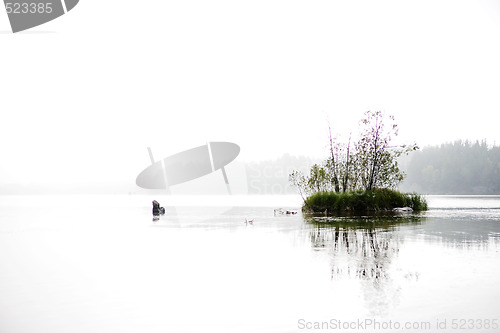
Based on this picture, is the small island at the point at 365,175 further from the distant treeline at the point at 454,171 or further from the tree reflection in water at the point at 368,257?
the distant treeline at the point at 454,171

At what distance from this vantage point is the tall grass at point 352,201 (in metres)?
31.1

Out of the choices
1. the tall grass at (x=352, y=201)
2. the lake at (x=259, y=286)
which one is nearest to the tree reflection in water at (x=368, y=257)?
the lake at (x=259, y=286)

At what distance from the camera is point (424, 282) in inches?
327

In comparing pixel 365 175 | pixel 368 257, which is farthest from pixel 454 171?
pixel 368 257

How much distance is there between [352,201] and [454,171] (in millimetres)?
142643

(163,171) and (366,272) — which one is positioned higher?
(163,171)

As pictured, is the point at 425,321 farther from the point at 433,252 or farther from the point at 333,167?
the point at 333,167

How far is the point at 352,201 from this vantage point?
3116cm

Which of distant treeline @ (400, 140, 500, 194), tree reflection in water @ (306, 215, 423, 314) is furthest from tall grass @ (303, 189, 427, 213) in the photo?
distant treeline @ (400, 140, 500, 194)

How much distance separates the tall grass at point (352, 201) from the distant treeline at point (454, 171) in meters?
124

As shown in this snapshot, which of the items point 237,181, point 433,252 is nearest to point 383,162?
point 237,181

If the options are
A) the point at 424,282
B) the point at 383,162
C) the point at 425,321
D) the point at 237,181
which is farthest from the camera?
the point at 383,162

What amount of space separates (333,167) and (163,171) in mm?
12563

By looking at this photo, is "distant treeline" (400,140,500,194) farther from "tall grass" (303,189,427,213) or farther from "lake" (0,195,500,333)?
"lake" (0,195,500,333)
